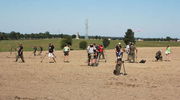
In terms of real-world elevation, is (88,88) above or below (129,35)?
below

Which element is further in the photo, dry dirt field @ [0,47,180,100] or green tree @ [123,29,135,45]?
green tree @ [123,29,135,45]

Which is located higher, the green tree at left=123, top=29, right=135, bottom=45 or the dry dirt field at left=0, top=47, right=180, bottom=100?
the green tree at left=123, top=29, right=135, bottom=45

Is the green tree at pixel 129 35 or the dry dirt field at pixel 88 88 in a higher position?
the green tree at pixel 129 35

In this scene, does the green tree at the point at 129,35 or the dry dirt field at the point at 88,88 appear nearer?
the dry dirt field at the point at 88,88

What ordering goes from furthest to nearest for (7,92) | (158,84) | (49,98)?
(158,84) → (7,92) → (49,98)

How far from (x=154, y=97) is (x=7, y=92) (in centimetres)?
519

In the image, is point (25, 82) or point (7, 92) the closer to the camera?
point (7, 92)

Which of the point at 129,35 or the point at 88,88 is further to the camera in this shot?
the point at 129,35

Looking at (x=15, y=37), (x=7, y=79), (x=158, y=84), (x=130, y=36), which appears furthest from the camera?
(x=15, y=37)

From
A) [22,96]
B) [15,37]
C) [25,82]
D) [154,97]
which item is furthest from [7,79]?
[15,37]

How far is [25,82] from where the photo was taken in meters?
15.8

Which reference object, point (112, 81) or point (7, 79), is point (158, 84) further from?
point (7, 79)

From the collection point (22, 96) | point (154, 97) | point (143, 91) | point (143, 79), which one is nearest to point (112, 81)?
point (143, 79)

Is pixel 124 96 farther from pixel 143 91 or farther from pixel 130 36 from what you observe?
pixel 130 36
